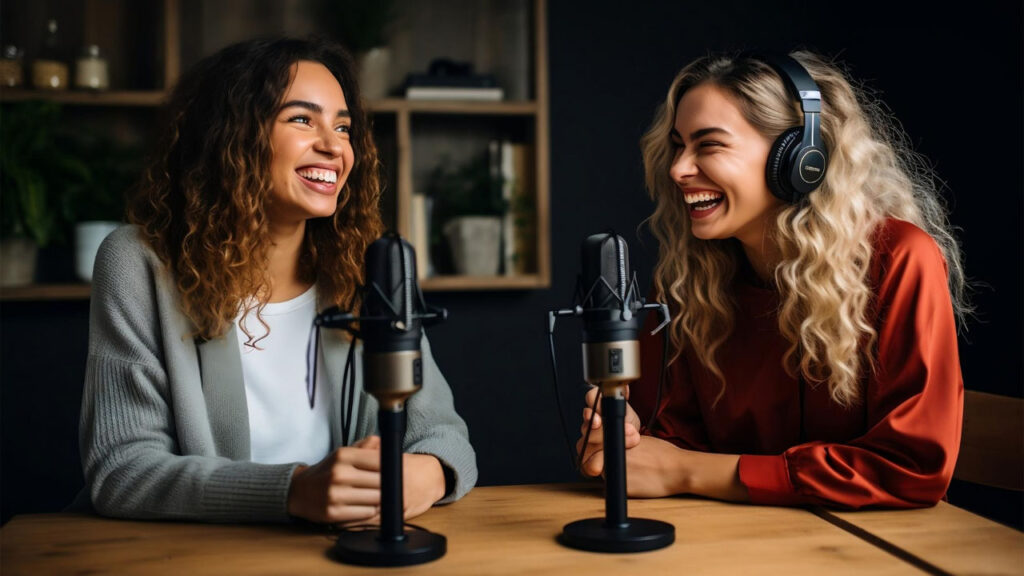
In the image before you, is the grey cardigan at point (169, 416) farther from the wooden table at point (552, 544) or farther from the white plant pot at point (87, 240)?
the white plant pot at point (87, 240)

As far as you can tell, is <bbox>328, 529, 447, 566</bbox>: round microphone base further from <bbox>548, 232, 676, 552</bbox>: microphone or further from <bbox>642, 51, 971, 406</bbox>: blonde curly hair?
<bbox>642, 51, 971, 406</bbox>: blonde curly hair

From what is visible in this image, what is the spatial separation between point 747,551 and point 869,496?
29 centimetres

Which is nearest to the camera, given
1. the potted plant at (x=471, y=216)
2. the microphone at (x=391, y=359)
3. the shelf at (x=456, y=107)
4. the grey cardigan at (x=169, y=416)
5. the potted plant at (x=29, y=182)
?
the microphone at (x=391, y=359)

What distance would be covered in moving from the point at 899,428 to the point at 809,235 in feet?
1.18

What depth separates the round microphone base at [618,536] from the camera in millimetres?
1154

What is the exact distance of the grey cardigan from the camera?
1337 mm

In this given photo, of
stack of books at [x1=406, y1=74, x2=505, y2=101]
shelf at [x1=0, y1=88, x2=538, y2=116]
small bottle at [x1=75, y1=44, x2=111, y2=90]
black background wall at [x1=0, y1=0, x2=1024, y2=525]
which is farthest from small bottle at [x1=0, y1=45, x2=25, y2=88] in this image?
stack of books at [x1=406, y1=74, x2=505, y2=101]

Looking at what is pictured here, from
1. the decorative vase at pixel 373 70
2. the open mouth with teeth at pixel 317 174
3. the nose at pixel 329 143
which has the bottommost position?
the open mouth with teeth at pixel 317 174

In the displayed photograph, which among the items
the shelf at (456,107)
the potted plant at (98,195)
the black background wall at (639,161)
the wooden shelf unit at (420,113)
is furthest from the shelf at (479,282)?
the potted plant at (98,195)

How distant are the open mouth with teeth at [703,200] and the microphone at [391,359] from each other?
2.26 feet

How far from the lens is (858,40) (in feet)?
11.3

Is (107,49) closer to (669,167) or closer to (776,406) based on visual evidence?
(669,167)

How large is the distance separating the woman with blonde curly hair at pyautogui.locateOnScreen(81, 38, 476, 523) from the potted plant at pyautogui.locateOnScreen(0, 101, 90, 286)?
3.83 ft

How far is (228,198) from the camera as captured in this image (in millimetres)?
1703
